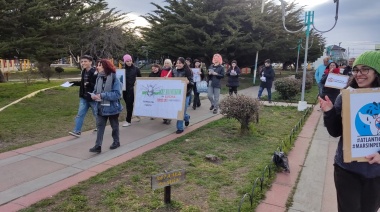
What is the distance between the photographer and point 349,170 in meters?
2.38

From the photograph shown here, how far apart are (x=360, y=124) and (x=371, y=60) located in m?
0.46

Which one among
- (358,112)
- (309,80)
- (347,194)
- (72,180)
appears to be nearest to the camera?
(358,112)

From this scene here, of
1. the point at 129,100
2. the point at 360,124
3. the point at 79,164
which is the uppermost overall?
the point at 360,124

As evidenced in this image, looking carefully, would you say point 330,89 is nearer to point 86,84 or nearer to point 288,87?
point 288,87

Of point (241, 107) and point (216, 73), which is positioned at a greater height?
point (216, 73)

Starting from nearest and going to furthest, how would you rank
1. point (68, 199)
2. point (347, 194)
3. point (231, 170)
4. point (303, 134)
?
point (347, 194)
point (68, 199)
point (231, 170)
point (303, 134)

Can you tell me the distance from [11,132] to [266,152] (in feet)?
17.7

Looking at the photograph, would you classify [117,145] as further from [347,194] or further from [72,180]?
[347,194]

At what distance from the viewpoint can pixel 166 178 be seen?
131 inches

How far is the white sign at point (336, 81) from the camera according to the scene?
867 cm

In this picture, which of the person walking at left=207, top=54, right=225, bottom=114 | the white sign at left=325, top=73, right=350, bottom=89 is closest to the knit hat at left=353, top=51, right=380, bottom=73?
the white sign at left=325, top=73, right=350, bottom=89

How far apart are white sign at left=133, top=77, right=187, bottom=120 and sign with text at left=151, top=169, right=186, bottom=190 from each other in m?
3.65

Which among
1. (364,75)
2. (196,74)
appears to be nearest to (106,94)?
(364,75)

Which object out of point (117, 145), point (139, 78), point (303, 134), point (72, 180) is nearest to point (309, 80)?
point (303, 134)
